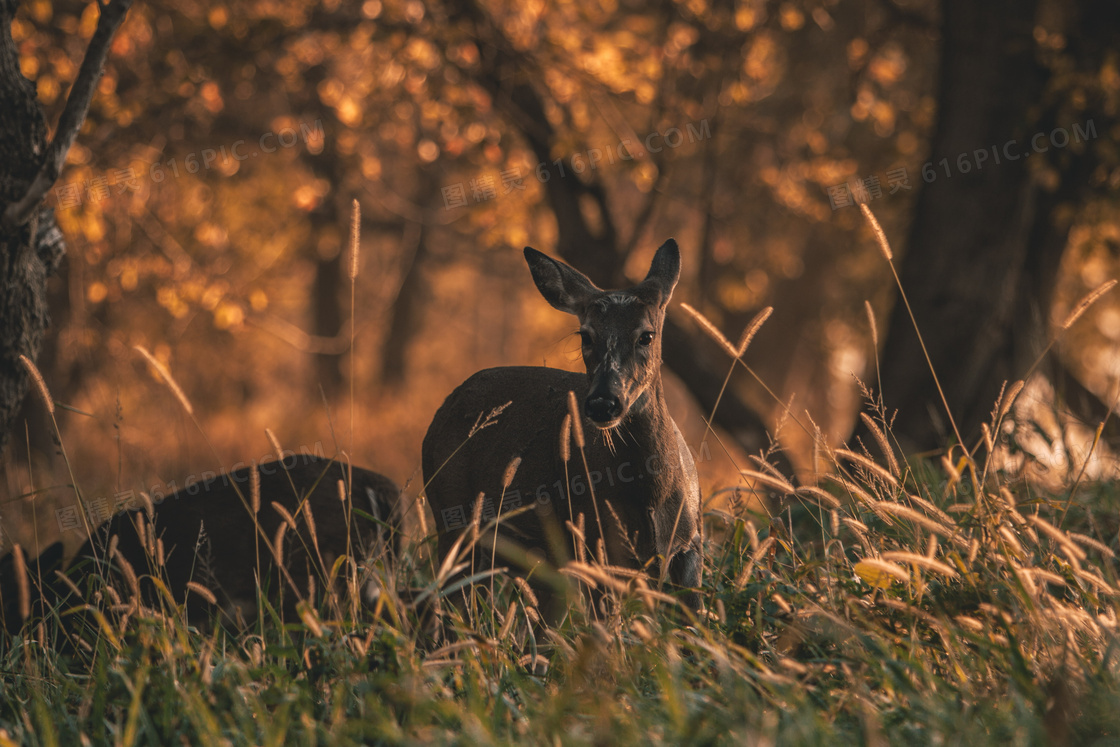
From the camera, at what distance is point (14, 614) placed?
4.91 meters

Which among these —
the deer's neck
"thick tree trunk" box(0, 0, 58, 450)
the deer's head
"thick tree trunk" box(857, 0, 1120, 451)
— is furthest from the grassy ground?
"thick tree trunk" box(857, 0, 1120, 451)

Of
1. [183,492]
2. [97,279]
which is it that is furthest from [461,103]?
[183,492]

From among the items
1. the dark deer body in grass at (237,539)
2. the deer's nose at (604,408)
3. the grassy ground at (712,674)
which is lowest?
the dark deer body in grass at (237,539)

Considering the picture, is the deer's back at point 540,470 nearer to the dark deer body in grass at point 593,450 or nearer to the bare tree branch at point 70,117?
the dark deer body in grass at point 593,450

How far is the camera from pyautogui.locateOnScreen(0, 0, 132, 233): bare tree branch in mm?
4633

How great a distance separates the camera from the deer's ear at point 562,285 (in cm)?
442

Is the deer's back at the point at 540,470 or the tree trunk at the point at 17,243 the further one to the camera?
the tree trunk at the point at 17,243

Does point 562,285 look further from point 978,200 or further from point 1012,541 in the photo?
point 978,200

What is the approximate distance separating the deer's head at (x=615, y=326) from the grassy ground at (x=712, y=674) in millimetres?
733

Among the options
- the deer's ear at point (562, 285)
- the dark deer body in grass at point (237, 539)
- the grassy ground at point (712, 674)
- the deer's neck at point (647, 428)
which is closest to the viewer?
the grassy ground at point (712, 674)

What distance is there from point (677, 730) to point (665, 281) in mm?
2543

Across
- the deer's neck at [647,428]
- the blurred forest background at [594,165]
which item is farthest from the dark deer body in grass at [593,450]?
the blurred forest background at [594,165]

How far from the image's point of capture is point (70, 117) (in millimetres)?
4664

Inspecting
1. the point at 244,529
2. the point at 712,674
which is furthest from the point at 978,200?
the point at 244,529
